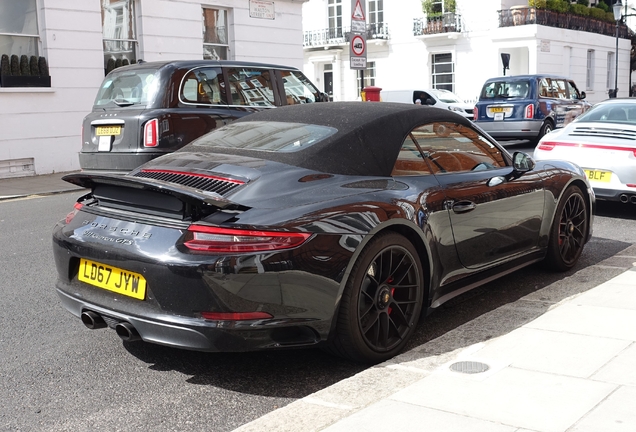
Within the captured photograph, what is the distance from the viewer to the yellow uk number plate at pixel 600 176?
8508 mm

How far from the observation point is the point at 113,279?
3.96 metres

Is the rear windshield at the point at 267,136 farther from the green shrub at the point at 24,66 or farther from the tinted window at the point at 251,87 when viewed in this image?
the green shrub at the point at 24,66

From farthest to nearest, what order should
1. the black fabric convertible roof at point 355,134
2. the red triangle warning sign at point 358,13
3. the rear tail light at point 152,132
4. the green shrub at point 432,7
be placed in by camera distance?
the green shrub at point 432,7, the red triangle warning sign at point 358,13, the rear tail light at point 152,132, the black fabric convertible roof at point 355,134

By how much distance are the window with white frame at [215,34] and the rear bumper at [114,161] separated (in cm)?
990

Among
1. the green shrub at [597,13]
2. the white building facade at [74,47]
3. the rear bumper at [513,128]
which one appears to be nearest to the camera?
the white building facade at [74,47]

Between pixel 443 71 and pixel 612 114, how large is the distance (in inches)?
1306

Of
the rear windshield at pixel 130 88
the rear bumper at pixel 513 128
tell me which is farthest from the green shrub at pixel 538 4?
the rear windshield at pixel 130 88

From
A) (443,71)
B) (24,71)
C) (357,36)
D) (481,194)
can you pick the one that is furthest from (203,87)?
(443,71)

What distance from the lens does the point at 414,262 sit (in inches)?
171

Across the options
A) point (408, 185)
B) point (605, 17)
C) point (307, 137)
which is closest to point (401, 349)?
point (408, 185)

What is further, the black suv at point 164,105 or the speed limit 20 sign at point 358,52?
the speed limit 20 sign at point 358,52

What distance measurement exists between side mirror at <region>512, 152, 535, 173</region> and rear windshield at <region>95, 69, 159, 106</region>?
5.52 m

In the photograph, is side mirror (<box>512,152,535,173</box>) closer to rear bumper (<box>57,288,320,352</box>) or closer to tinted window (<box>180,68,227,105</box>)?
rear bumper (<box>57,288,320,352</box>)

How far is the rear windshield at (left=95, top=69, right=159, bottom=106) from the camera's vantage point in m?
9.80
